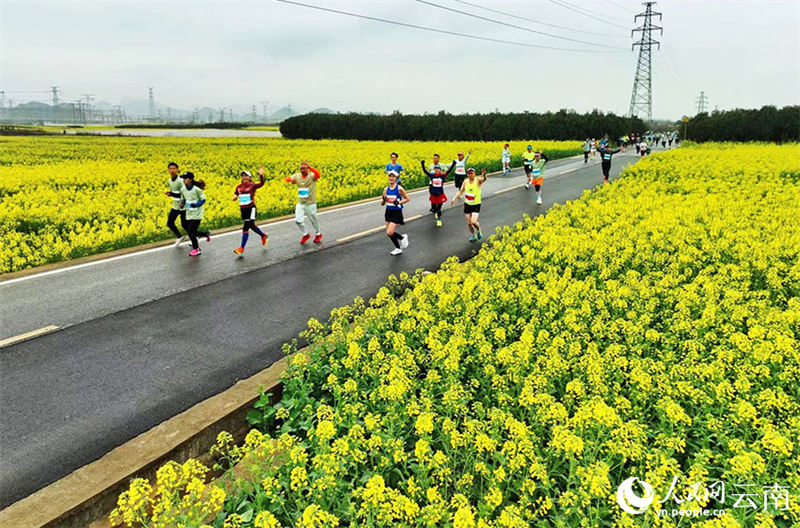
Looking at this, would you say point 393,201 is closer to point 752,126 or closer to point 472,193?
point 472,193

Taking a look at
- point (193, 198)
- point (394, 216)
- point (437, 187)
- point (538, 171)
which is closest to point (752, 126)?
point (538, 171)

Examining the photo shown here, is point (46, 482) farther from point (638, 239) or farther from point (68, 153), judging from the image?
point (68, 153)

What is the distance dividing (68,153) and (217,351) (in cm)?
4148

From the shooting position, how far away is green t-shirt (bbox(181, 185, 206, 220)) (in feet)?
34.7

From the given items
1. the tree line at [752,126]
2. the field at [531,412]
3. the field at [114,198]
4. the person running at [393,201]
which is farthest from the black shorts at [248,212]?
the tree line at [752,126]

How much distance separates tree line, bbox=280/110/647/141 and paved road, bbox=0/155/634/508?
71967 mm

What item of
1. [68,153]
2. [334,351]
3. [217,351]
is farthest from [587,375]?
A: [68,153]

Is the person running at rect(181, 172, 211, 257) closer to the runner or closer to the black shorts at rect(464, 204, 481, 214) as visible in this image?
the runner

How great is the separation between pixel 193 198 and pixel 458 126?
245 feet

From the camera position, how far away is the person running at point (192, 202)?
10.6m

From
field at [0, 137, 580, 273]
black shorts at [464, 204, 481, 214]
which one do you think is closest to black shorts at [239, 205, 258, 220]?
field at [0, 137, 580, 273]

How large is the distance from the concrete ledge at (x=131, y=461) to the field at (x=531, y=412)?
0.17 m

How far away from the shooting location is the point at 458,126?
80.9 metres

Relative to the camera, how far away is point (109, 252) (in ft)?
37.2
